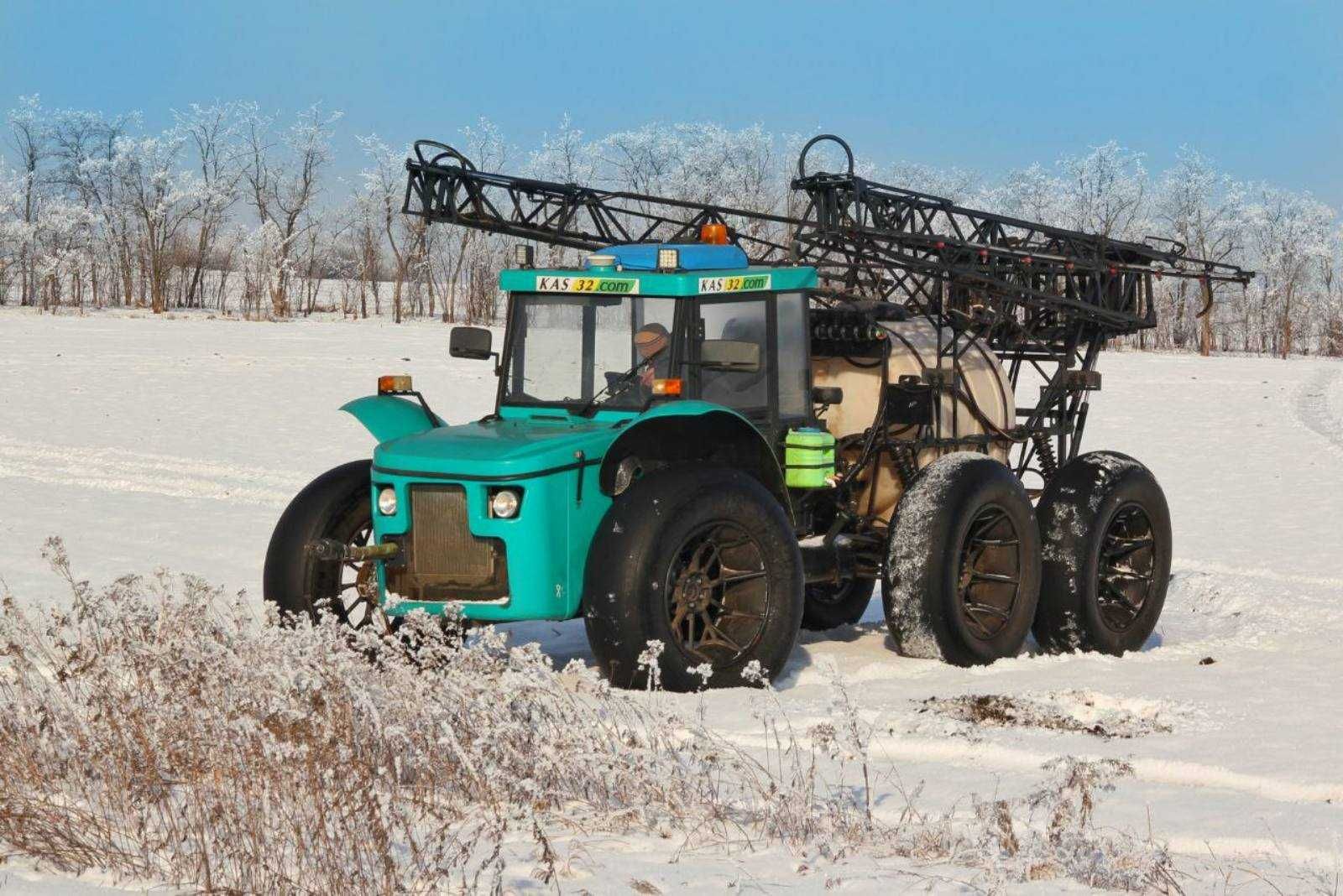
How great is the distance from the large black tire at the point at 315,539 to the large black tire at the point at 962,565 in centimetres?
295

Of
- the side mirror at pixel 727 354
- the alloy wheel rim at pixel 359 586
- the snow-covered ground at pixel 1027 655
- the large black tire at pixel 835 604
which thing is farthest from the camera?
the large black tire at pixel 835 604

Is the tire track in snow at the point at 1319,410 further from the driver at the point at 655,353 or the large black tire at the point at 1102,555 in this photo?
the driver at the point at 655,353

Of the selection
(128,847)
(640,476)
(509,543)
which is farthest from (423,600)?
→ (128,847)

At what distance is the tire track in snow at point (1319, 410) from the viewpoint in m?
26.6

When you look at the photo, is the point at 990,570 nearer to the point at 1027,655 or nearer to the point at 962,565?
the point at 962,565

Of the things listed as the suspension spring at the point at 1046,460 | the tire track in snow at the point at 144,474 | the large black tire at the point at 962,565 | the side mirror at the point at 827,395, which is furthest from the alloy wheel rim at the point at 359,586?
the tire track in snow at the point at 144,474

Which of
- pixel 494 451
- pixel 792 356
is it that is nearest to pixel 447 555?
pixel 494 451

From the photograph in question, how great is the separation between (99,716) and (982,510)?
5237mm

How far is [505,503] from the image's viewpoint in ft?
25.1

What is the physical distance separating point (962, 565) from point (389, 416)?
3.46 m

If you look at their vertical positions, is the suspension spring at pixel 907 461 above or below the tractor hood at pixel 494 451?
below

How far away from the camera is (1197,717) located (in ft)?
25.0

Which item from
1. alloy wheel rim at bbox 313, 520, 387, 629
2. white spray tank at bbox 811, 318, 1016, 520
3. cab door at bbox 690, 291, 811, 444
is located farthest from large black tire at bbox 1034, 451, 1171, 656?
alloy wheel rim at bbox 313, 520, 387, 629

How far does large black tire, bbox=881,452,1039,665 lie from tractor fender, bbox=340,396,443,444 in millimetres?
2782
